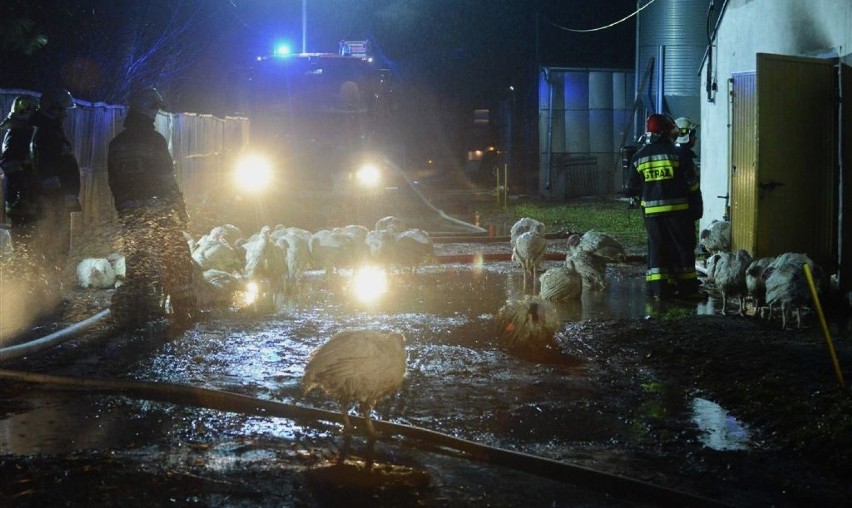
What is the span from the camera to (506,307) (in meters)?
8.91

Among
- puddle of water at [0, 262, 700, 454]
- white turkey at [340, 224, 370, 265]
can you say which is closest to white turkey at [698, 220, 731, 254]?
puddle of water at [0, 262, 700, 454]

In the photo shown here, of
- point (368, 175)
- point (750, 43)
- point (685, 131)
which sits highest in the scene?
point (750, 43)

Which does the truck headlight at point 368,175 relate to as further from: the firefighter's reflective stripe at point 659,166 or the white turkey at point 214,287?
the firefighter's reflective stripe at point 659,166

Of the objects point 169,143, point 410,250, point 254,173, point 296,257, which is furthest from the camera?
point 254,173

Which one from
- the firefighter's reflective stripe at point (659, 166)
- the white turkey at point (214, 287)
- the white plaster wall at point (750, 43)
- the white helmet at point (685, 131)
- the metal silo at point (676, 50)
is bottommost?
the white turkey at point (214, 287)

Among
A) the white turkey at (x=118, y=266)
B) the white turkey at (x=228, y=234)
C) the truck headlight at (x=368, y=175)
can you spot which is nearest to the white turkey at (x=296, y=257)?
the white turkey at (x=228, y=234)

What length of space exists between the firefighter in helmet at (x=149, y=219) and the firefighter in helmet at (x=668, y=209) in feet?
16.9

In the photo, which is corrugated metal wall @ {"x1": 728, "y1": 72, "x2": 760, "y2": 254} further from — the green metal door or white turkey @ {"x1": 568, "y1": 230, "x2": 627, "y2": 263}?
white turkey @ {"x1": 568, "y1": 230, "x2": 627, "y2": 263}

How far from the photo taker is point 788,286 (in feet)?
29.7

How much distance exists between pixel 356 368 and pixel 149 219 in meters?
4.96

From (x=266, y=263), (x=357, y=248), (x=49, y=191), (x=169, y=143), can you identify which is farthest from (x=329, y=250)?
(x=169, y=143)

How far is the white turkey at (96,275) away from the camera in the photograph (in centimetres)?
1195

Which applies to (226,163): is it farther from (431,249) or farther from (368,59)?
(431,249)

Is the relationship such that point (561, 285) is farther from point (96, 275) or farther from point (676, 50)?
point (676, 50)
